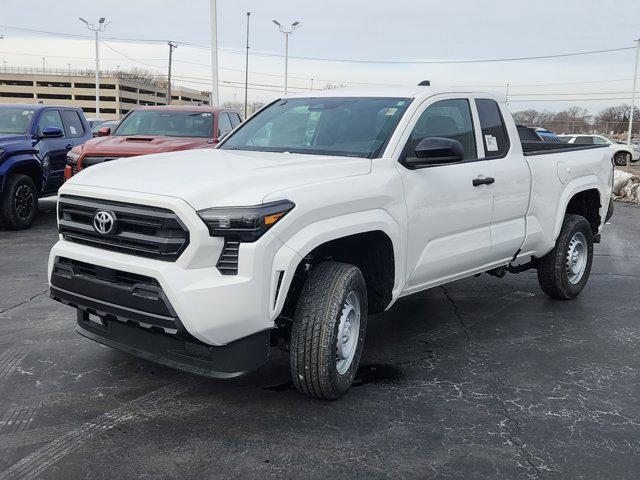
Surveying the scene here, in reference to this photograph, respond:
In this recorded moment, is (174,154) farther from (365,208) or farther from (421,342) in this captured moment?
(421,342)

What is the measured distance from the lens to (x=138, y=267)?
343 centimetres

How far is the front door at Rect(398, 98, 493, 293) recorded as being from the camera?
14.5 feet

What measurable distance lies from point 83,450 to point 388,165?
2.45 metres

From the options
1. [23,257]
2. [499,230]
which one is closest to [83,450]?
[499,230]

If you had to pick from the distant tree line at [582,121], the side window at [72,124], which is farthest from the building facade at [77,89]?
the side window at [72,124]

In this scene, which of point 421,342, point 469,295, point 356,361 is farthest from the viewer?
point 469,295

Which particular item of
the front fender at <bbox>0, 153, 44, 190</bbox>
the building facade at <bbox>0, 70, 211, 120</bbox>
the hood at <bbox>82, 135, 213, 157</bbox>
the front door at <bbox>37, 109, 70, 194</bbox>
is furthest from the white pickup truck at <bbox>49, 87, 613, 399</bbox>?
the building facade at <bbox>0, 70, 211, 120</bbox>

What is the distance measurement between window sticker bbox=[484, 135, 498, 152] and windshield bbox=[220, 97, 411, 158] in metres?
0.95

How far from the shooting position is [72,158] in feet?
33.2

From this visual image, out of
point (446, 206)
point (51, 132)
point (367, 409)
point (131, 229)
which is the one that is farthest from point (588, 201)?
point (51, 132)

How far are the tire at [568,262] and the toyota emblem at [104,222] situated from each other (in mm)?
4324

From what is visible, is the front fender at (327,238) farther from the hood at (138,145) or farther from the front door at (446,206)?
the hood at (138,145)

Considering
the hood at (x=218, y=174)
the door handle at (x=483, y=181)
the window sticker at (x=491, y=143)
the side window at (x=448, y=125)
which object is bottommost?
the door handle at (x=483, y=181)

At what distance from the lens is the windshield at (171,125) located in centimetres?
1077
